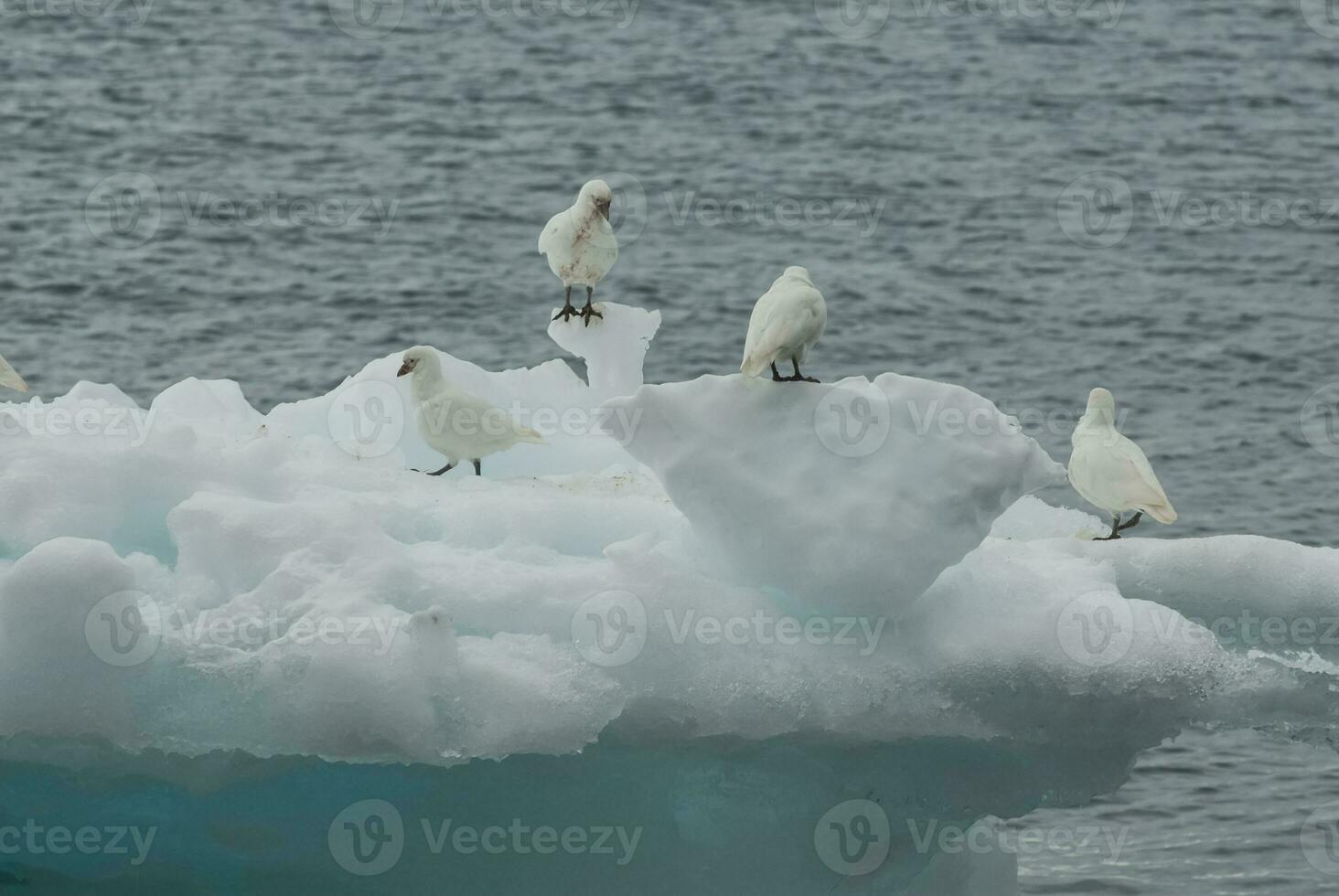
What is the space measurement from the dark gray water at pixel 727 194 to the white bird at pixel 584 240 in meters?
7.28

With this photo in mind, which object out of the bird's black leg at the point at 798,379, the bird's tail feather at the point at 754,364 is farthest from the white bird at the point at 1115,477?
the bird's tail feather at the point at 754,364

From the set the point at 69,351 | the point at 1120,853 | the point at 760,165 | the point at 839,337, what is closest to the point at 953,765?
the point at 1120,853

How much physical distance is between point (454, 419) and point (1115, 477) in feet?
9.76

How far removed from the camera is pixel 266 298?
2123cm

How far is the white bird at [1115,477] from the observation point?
8.75 metres

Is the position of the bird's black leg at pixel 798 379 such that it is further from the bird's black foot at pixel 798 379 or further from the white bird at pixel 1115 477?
the white bird at pixel 1115 477

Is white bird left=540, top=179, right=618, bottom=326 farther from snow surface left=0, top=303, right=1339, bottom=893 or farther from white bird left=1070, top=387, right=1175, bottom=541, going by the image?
white bird left=1070, top=387, right=1175, bottom=541

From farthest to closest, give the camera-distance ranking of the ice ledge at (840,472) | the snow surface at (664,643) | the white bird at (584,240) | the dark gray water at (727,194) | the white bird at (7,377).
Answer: the dark gray water at (727,194) < the white bird at (584,240) < the white bird at (7,377) < the ice ledge at (840,472) < the snow surface at (664,643)

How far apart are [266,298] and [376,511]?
1345cm

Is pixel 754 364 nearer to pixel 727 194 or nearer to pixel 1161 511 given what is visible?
pixel 1161 511

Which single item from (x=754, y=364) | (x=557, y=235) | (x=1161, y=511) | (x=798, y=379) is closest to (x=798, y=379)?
(x=798, y=379)

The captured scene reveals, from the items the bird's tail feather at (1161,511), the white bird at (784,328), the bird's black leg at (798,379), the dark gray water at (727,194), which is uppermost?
the white bird at (784,328)

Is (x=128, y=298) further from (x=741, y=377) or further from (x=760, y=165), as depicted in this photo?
(x=741, y=377)

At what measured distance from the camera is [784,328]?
764 cm
